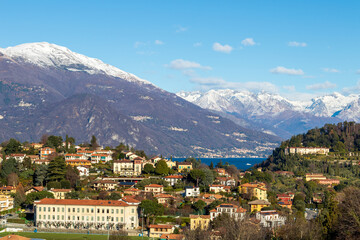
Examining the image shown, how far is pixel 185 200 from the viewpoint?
103562mm

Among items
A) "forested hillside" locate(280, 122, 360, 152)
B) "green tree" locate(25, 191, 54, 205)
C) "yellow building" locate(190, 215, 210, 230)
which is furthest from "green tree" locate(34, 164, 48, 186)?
"forested hillside" locate(280, 122, 360, 152)

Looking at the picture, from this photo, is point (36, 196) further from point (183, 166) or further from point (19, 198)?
point (183, 166)

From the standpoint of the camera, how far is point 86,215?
91938 mm

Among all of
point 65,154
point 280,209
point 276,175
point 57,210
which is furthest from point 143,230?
point 276,175

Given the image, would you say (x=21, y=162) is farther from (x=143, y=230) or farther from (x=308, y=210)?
(x=308, y=210)

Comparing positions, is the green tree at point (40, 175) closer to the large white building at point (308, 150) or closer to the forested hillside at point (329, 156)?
the forested hillside at point (329, 156)

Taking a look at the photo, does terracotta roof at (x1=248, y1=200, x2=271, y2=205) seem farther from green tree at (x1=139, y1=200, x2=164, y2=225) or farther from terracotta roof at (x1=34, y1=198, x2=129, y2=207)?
terracotta roof at (x1=34, y1=198, x2=129, y2=207)

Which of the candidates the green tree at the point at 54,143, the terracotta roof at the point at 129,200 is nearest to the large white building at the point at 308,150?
the green tree at the point at 54,143

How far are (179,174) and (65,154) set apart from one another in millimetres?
27892

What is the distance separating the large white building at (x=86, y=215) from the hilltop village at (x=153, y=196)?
0.15 meters

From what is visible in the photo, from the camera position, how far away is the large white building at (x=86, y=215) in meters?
91.1

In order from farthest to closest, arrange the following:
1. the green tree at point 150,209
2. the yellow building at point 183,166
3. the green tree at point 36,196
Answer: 1. the yellow building at point 183,166
2. the green tree at point 36,196
3. the green tree at point 150,209

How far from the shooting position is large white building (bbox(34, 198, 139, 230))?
9106 cm

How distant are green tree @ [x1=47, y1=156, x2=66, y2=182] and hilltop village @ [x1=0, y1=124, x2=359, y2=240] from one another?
202 mm
